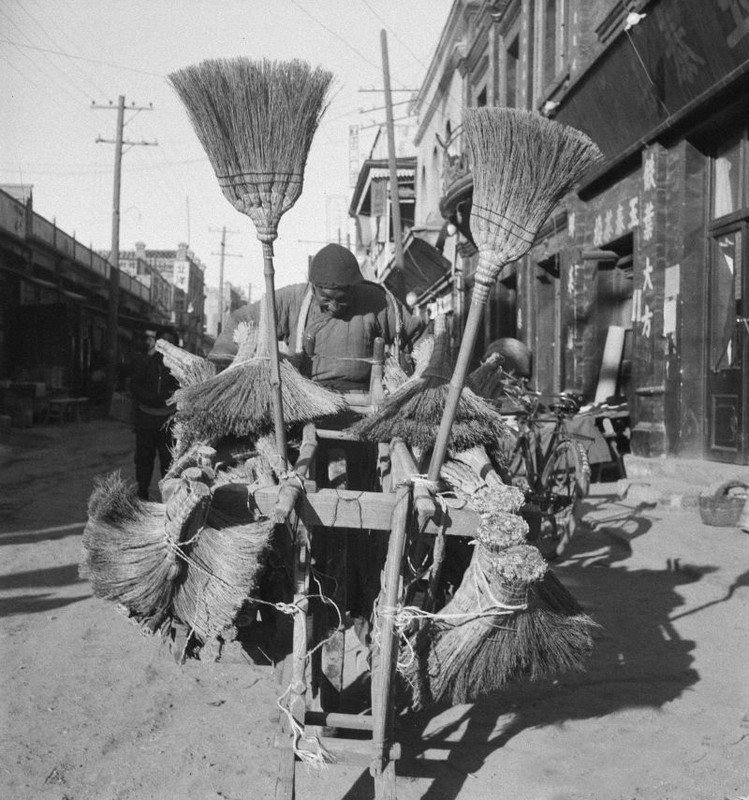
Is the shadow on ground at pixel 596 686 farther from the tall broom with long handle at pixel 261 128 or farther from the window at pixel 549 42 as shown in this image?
the window at pixel 549 42

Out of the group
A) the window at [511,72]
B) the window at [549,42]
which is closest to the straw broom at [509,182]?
the window at [549,42]

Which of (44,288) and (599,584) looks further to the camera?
(44,288)

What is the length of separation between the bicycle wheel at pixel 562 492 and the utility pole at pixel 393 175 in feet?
22.8

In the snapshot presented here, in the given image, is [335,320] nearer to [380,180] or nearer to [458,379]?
[458,379]

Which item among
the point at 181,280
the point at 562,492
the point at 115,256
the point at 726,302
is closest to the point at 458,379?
the point at 562,492

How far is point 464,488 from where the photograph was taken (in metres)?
2.66

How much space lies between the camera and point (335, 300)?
13.2 feet

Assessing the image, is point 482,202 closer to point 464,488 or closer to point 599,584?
point 464,488

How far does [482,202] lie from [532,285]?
11.6m

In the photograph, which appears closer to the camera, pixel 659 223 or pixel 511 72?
pixel 659 223

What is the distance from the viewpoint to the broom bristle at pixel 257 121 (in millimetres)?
2740

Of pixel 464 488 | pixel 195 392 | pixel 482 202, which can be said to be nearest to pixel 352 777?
pixel 464 488

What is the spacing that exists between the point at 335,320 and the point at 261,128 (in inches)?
57.8

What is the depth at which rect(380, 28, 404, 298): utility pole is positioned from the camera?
13.8 metres
